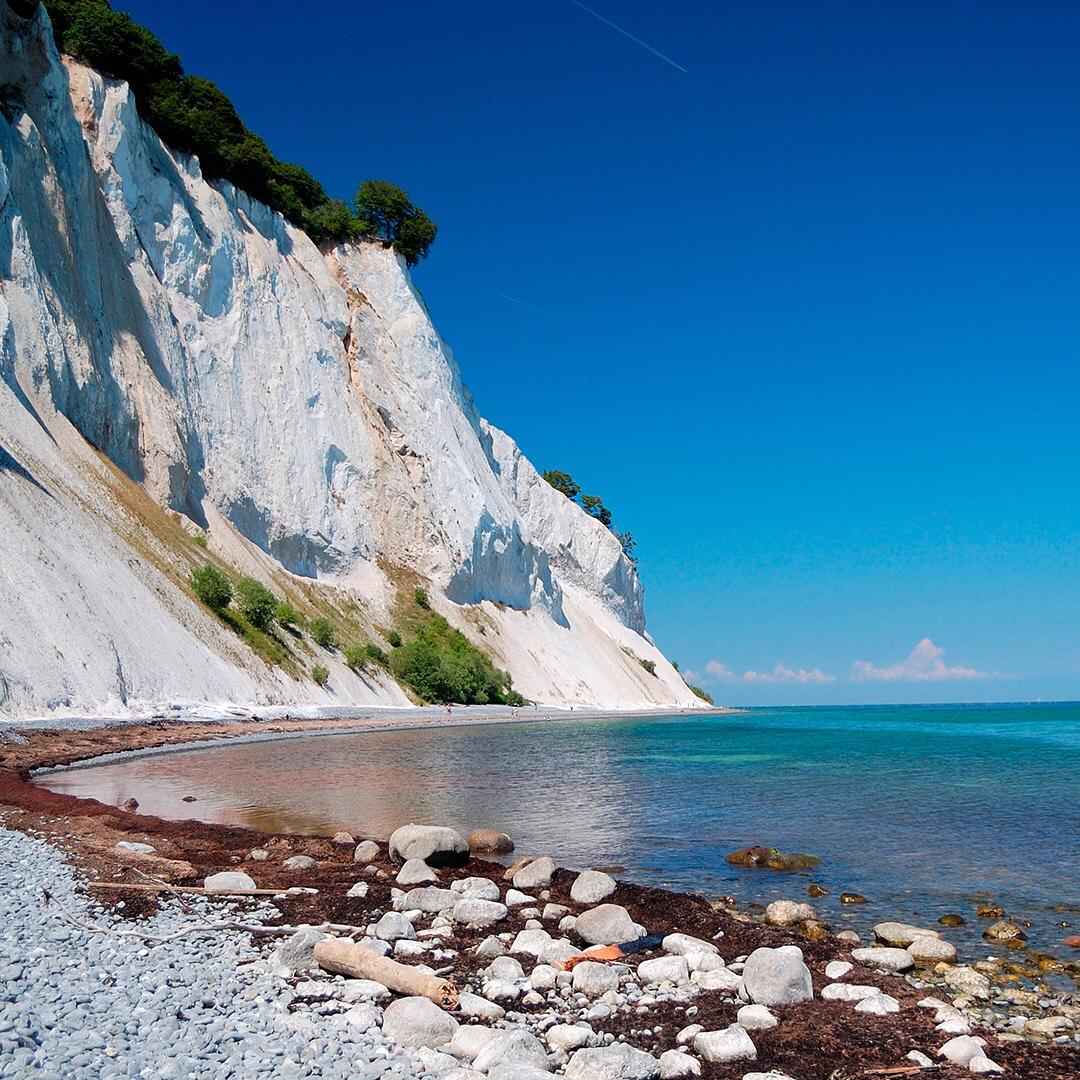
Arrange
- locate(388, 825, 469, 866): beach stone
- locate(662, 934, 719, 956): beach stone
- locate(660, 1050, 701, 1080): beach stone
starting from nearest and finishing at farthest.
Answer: locate(660, 1050, 701, 1080): beach stone, locate(662, 934, 719, 956): beach stone, locate(388, 825, 469, 866): beach stone

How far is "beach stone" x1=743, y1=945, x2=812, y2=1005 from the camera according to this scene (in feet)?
20.0

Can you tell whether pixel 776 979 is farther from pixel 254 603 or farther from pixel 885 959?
pixel 254 603

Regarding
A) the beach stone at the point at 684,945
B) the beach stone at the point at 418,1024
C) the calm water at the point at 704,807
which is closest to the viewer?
the beach stone at the point at 418,1024

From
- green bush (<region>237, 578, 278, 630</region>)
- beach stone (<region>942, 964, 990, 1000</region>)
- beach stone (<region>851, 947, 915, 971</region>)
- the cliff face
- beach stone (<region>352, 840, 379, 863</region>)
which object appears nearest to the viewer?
beach stone (<region>942, 964, 990, 1000</region>)

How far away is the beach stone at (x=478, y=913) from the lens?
7879mm

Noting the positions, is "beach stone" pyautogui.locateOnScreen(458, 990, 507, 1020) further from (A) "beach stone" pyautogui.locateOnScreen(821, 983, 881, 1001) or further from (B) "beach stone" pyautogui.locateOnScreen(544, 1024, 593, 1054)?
(A) "beach stone" pyautogui.locateOnScreen(821, 983, 881, 1001)

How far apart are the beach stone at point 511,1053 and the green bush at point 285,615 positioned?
36.3 metres

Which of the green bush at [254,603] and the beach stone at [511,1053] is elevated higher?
the green bush at [254,603]

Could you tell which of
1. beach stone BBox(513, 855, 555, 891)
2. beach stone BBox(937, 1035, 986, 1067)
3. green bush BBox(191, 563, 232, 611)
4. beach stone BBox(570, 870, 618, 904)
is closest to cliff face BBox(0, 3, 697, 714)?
green bush BBox(191, 563, 232, 611)

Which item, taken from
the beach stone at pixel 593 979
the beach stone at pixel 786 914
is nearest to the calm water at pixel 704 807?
the beach stone at pixel 786 914

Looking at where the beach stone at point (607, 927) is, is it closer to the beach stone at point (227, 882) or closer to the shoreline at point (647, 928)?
the shoreline at point (647, 928)

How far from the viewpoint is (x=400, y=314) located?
61906mm

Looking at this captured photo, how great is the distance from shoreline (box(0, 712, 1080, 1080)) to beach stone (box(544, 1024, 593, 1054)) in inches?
11.8

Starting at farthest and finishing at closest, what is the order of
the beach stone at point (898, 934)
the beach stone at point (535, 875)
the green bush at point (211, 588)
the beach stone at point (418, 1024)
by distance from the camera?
the green bush at point (211, 588) → the beach stone at point (535, 875) → the beach stone at point (898, 934) → the beach stone at point (418, 1024)
